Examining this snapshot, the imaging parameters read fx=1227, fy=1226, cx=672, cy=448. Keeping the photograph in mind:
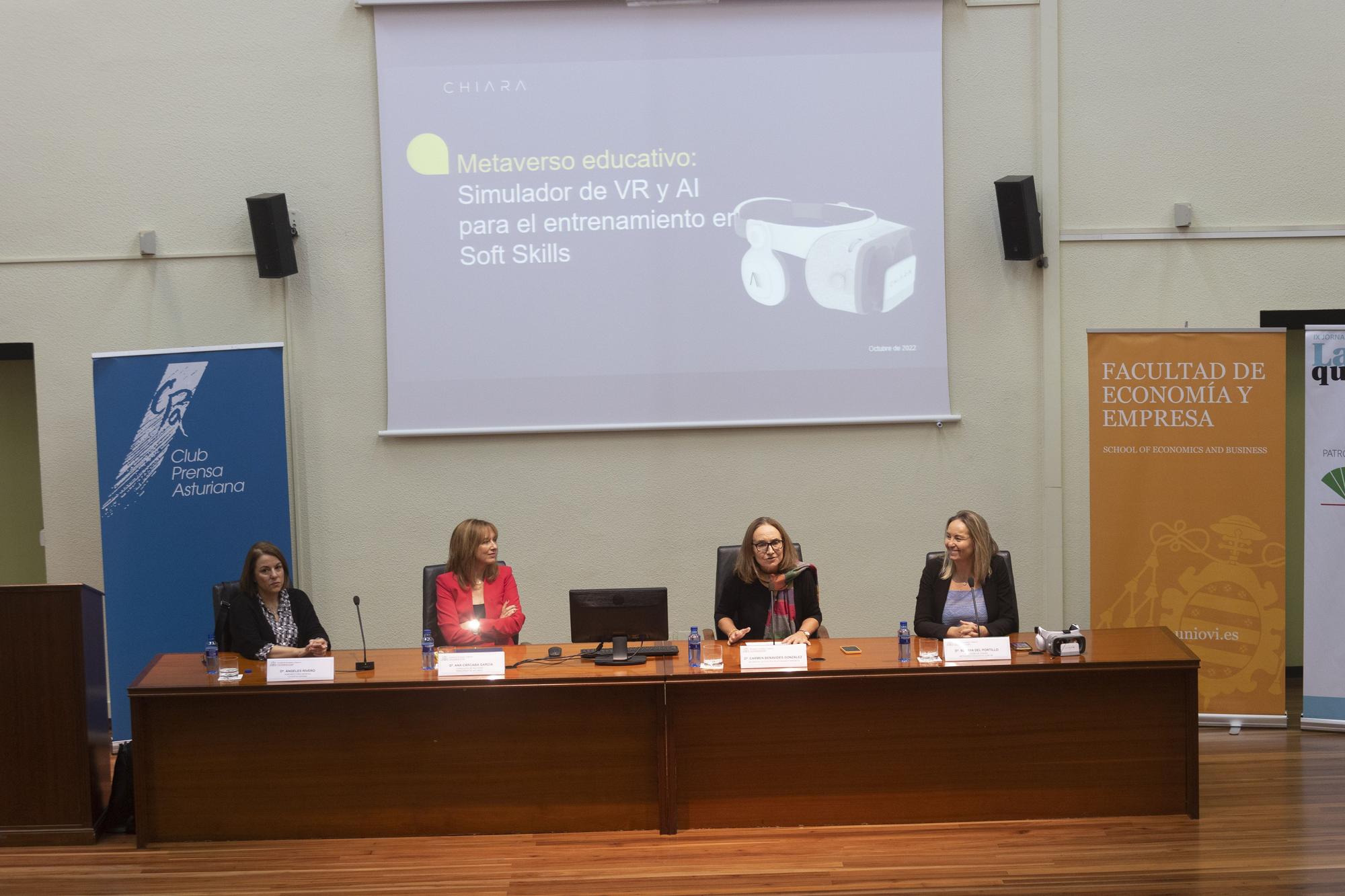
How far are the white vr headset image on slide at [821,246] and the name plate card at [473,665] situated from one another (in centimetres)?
241

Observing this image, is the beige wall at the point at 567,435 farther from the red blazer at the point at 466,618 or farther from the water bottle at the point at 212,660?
the water bottle at the point at 212,660

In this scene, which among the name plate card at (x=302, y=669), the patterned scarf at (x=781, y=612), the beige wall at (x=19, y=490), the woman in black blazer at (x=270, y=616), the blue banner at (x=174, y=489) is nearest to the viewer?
the name plate card at (x=302, y=669)

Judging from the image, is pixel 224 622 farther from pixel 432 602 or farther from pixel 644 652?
pixel 644 652

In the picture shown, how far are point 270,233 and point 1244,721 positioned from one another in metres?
4.98

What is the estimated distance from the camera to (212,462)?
5688 millimetres

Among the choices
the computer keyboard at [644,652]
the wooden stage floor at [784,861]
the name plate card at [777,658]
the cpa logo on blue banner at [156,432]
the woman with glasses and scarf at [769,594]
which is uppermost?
the cpa logo on blue banner at [156,432]

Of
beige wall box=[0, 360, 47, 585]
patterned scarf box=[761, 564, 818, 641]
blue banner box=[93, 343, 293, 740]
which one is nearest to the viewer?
patterned scarf box=[761, 564, 818, 641]

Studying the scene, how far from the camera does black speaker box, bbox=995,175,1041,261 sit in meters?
5.71

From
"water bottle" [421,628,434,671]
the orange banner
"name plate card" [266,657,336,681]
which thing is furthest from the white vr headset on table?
"name plate card" [266,657,336,681]

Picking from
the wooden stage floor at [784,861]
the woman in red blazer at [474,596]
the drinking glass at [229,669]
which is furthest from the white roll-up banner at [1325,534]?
the drinking glass at [229,669]

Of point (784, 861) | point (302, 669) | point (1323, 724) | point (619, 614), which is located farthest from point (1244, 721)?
point (302, 669)

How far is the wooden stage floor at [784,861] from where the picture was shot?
3943 mm

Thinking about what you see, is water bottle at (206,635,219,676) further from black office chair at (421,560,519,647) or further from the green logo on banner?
the green logo on banner

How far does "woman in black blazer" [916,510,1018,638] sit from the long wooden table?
477 millimetres
